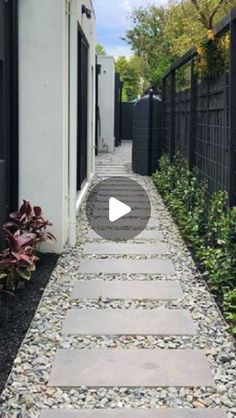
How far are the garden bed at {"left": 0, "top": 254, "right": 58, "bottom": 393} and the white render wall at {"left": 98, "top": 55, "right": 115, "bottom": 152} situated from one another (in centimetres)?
1560

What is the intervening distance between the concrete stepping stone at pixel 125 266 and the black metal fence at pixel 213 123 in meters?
0.85

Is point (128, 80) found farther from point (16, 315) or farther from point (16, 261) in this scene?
point (16, 315)

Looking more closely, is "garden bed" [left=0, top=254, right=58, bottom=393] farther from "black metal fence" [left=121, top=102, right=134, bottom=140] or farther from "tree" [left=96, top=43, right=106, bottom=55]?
"tree" [left=96, top=43, right=106, bottom=55]

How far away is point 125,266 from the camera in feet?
18.0

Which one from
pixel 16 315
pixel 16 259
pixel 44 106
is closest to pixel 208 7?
pixel 44 106

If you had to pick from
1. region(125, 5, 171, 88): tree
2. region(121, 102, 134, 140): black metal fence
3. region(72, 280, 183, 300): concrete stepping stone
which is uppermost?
region(125, 5, 171, 88): tree

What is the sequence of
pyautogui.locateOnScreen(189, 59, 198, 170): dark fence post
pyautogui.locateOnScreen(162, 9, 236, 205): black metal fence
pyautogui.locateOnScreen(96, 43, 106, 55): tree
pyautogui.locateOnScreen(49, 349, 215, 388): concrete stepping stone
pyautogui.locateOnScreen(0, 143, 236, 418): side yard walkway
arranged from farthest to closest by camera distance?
pyautogui.locateOnScreen(96, 43, 106, 55): tree → pyautogui.locateOnScreen(189, 59, 198, 170): dark fence post → pyautogui.locateOnScreen(162, 9, 236, 205): black metal fence → pyautogui.locateOnScreen(49, 349, 215, 388): concrete stepping stone → pyautogui.locateOnScreen(0, 143, 236, 418): side yard walkway

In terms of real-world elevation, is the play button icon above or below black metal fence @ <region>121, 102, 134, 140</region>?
below

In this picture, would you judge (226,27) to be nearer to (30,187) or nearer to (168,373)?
(30,187)

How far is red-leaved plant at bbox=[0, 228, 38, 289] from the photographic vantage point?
4.37 metres

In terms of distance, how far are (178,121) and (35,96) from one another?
3912mm

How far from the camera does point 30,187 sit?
18.9ft

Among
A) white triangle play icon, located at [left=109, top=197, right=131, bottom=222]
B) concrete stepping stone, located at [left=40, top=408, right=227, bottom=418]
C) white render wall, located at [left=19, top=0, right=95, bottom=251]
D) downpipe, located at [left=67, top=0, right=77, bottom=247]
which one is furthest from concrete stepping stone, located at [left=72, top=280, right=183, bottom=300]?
white triangle play icon, located at [left=109, top=197, right=131, bottom=222]

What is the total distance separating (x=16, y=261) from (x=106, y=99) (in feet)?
54.7
